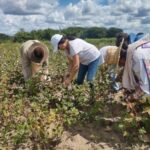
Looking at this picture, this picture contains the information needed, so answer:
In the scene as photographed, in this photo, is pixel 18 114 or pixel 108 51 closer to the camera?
pixel 18 114

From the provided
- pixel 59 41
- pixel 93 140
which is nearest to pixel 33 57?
pixel 59 41

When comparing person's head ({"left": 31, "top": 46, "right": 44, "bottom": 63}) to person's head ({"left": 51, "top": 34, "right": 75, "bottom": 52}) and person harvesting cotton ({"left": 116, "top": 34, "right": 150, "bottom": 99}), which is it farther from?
person harvesting cotton ({"left": 116, "top": 34, "right": 150, "bottom": 99})

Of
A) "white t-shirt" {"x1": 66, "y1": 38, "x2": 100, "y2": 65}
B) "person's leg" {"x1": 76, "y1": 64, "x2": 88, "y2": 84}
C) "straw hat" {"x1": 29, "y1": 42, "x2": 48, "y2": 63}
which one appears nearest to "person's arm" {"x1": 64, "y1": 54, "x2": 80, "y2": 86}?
"white t-shirt" {"x1": 66, "y1": 38, "x2": 100, "y2": 65}

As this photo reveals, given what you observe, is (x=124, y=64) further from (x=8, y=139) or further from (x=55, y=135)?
(x=8, y=139)

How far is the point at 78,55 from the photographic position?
5.38 m

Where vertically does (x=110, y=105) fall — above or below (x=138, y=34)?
below

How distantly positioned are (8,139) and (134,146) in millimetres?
1363

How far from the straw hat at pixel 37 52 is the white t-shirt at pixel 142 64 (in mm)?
2729

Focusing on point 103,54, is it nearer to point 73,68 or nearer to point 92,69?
point 92,69

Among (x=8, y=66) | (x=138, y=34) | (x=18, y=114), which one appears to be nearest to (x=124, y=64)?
(x=138, y=34)

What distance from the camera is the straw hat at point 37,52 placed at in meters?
6.60

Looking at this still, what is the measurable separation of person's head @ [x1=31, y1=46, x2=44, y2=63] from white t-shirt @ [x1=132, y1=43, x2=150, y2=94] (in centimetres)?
273

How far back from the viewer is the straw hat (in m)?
6.60

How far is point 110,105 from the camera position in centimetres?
514
